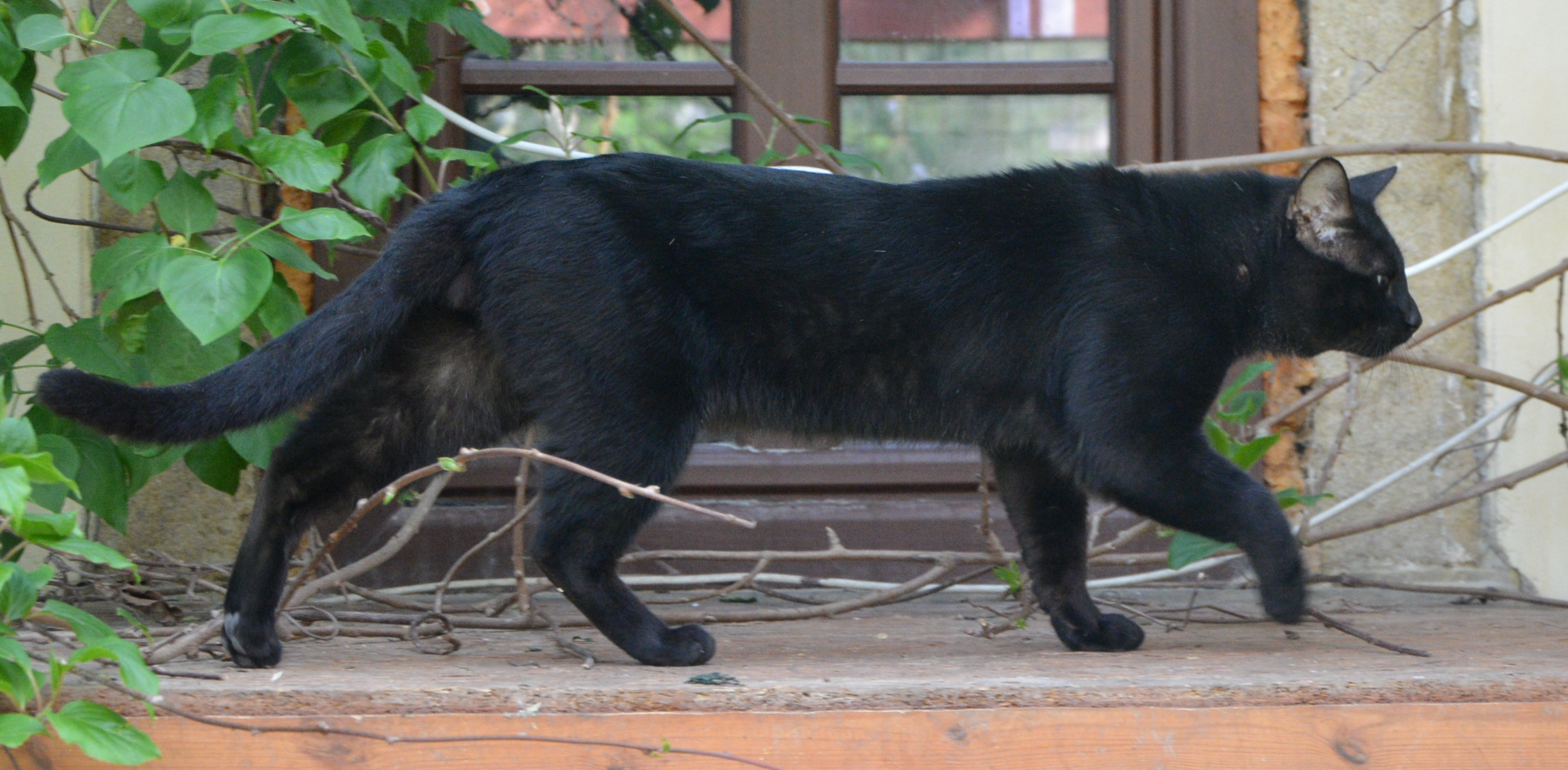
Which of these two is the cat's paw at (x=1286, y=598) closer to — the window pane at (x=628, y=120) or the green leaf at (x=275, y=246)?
the green leaf at (x=275, y=246)

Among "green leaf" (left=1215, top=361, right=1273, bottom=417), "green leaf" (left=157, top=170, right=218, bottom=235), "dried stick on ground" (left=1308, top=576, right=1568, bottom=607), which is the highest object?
"green leaf" (left=157, top=170, right=218, bottom=235)

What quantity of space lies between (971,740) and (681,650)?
531mm

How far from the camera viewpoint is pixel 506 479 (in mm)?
3148

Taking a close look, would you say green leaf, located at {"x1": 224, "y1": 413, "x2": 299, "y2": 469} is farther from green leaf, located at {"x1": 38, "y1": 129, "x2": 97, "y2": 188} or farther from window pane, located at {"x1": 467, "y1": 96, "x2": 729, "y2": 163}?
window pane, located at {"x1": 467, "y1": 96, "x2": 729, "y2": 163}

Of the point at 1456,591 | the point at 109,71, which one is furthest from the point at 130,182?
the point at 1456,591

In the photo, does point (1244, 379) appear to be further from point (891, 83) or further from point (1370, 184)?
point (891, 83)

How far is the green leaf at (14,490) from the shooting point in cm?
134

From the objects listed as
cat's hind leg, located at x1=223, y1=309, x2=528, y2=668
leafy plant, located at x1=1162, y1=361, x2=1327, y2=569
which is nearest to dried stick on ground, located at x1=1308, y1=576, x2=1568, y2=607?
leafy plant, located at x1=1162, y1=361, x2=1327, y2=569

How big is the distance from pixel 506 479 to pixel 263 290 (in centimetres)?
136

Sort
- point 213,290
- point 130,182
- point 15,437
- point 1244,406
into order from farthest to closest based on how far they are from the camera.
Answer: point 1244,406, point 130,182, point 213,290, point 15,437

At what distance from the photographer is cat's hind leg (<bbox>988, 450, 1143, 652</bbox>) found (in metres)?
2.35

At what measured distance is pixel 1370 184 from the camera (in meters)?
2.45

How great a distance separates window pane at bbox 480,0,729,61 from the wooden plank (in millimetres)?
2093

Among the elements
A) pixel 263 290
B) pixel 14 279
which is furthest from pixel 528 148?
pixel 14 279
